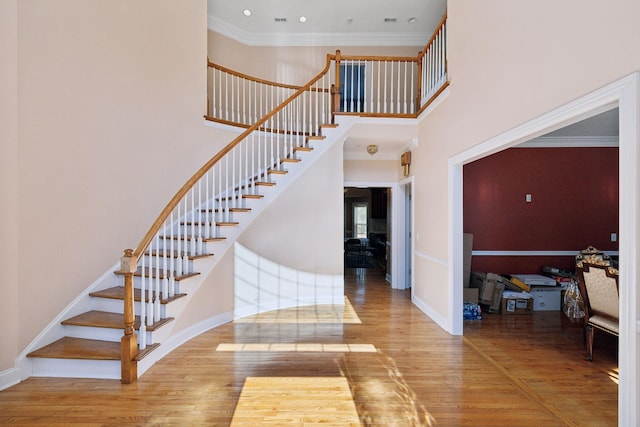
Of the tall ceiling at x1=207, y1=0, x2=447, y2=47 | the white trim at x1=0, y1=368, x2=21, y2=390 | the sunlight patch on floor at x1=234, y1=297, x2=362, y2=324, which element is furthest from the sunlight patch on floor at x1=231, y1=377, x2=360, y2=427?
the tall ceiling at x1=207, y1=0, x2=447, y2=47

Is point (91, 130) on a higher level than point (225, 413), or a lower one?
higher

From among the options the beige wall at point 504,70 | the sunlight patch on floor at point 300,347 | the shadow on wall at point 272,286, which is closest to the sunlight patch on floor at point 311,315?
the shadow on wall at point 272,286

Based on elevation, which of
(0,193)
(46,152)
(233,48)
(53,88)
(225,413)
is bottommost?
(225,413)

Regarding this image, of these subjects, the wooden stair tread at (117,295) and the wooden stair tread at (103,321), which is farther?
the wooden stair tread at (117,295)

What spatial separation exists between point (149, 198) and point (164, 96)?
1414 mm

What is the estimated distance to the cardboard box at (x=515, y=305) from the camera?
15.2 ft

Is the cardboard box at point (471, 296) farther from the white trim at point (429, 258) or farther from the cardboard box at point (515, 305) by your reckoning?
the white trim at point (429, 258)

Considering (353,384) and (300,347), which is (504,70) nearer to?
(353,384)

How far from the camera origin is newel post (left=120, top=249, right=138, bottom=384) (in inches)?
104

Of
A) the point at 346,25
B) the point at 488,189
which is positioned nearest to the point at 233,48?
the point at 346,25

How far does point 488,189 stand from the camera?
5277 mm

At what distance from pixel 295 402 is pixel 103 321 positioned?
2111mm

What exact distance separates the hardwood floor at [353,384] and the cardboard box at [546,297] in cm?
76

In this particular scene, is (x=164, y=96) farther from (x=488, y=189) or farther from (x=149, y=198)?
(x=488, y=189)
